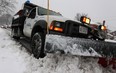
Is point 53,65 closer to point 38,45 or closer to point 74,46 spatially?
point 74,46

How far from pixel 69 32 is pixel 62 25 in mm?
299

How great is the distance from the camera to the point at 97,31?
5.62m

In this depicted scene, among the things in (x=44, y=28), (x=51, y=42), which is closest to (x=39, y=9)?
(x=44, y=28)

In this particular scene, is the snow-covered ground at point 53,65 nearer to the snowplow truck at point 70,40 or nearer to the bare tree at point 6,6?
the snowplow truck at point 70,40

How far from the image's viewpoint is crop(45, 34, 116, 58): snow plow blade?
4457 mm

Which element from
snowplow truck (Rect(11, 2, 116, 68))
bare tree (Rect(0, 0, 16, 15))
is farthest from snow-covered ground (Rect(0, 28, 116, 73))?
bare tree (Rect(0, 0, 16, 15))

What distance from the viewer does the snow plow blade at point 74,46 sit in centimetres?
446

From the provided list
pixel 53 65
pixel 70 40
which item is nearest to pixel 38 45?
pixel 53 65

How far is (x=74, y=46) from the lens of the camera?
4512mm

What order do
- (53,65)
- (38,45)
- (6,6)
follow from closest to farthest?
(53,65), (38,45), (6,6)

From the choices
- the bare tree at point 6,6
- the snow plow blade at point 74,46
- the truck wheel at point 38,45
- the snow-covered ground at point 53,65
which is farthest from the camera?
the bare tree at point 6,6

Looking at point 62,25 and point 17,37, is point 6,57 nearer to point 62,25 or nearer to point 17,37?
point 62,25

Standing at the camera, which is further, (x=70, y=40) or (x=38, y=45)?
(x=38, y=45)

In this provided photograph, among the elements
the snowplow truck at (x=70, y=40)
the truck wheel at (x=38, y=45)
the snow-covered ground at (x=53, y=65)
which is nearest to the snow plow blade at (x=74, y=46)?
the snowplow truck at (x=70, y=40)
